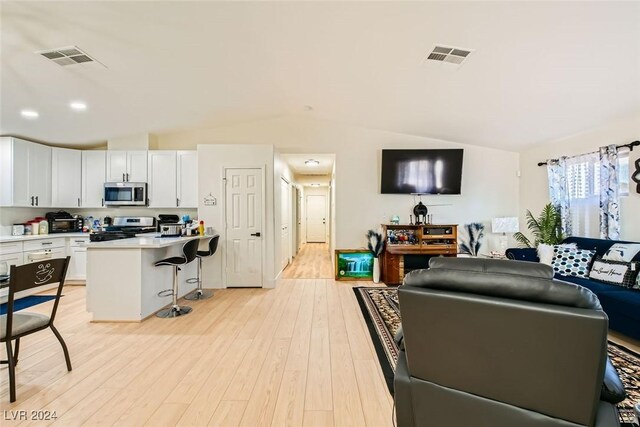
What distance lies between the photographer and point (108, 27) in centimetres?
233

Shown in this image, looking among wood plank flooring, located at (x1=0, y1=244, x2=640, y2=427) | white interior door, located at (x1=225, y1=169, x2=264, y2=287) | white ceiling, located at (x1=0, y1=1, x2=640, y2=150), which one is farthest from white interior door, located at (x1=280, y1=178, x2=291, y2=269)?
wood plank flooring, located at (x1=0, y1=244, x2=640, y2=427)

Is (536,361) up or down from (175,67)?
down

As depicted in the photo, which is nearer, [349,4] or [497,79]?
[349,4]

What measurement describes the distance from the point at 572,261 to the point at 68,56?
6.02m

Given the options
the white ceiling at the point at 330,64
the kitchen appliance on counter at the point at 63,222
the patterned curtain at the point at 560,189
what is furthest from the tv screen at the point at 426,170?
the kitchen appliance on counter at the point at 63,222

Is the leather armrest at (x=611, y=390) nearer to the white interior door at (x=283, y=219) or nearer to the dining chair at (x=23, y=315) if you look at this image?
the dining chair at (x=23, y=315)

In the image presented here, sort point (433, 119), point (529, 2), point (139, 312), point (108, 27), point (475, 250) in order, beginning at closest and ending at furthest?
1. point (529, 2)
2. point (108, 27)
3. point (139, 312)
4. point (433, 119)
5. point (475, 250)

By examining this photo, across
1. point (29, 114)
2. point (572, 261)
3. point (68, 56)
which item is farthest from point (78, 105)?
point (572, 261)

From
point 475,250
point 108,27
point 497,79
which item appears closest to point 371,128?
point 497,79

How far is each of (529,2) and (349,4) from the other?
4.25 ft

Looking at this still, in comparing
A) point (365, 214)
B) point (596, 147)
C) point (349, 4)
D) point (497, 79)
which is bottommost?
point (365, 214)

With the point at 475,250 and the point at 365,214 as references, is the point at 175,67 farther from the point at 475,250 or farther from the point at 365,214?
the point at 475,250

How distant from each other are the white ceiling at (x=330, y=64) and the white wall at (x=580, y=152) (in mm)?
186

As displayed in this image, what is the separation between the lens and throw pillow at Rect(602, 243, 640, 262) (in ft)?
9.53
